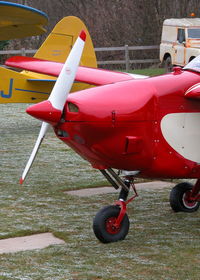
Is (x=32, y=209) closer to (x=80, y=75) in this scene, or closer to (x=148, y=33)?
(x=80, y=75)

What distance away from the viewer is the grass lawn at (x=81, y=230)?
5.27 meters

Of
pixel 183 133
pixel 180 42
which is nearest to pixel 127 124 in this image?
pixel 183 133

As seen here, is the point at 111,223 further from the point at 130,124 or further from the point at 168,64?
the point at 168,64

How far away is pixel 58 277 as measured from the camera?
5098 mm

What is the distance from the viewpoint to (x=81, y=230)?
6469 millimetres

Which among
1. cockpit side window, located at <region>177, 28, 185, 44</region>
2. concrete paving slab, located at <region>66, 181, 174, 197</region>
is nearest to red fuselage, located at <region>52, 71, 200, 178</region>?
concrete paving slab, located at <region>66, 181, 174, 197</region>

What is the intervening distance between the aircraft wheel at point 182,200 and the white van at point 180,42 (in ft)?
57.7

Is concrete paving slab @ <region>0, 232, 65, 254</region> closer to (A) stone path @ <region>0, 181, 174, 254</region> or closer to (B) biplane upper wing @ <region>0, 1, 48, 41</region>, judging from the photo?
(A) stone path @ <region>0, 181, 174, 254</region>

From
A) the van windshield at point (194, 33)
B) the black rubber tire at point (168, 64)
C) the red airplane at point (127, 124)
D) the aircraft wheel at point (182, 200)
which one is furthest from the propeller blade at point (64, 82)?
the black rubber tire at point (168, 64)

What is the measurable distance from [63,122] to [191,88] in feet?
3.95

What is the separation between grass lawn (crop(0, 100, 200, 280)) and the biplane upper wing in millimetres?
1930

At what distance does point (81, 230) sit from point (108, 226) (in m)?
0.50

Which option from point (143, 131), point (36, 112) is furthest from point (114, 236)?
point (36, 112)

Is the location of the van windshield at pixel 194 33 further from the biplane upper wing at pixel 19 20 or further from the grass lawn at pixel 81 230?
the grass lawn at pixel 81 230
